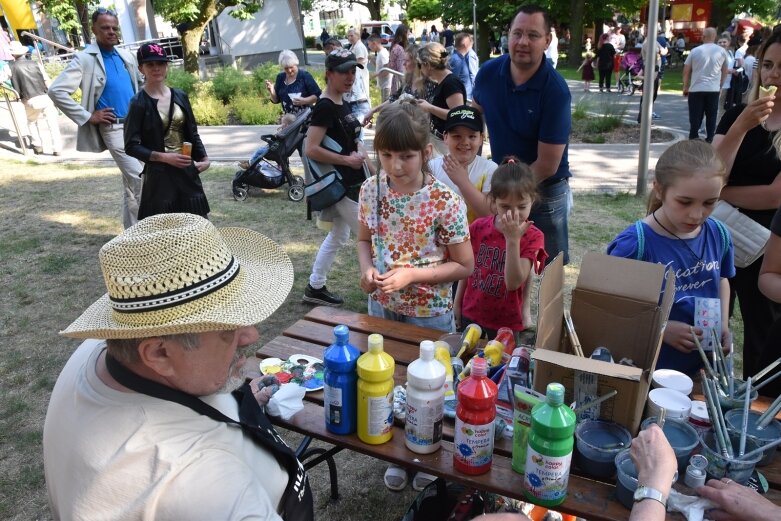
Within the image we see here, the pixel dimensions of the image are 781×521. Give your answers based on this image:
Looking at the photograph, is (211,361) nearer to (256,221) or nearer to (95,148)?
(95,148)

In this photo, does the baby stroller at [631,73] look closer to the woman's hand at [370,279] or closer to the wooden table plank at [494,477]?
the woman's hand at [370,279]

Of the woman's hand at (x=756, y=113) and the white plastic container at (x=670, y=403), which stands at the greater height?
the woman's hand at (x=756, y=113)

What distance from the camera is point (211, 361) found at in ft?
4.48

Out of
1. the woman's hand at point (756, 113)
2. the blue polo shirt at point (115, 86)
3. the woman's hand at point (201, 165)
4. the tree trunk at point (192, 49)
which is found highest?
the tree trunk at point (192, 49)

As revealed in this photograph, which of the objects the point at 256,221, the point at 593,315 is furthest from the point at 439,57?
the point at 593,315

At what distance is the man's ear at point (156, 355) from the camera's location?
4.25 feet

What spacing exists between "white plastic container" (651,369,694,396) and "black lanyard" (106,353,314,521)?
3.85ft

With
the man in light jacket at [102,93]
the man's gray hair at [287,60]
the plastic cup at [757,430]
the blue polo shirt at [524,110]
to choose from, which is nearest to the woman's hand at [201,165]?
the man in light jacket at [102,93]

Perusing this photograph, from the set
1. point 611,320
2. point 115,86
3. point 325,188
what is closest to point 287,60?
point 115,86

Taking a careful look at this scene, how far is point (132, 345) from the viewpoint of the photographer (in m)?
1.31

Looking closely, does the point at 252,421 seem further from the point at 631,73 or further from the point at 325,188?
the point at 631,73

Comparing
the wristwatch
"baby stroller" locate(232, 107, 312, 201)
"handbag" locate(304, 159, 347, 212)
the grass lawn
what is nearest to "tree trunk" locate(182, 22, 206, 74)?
the grass lawn

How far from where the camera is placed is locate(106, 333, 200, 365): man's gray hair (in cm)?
130

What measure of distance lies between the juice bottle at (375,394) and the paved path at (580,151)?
240 inches
